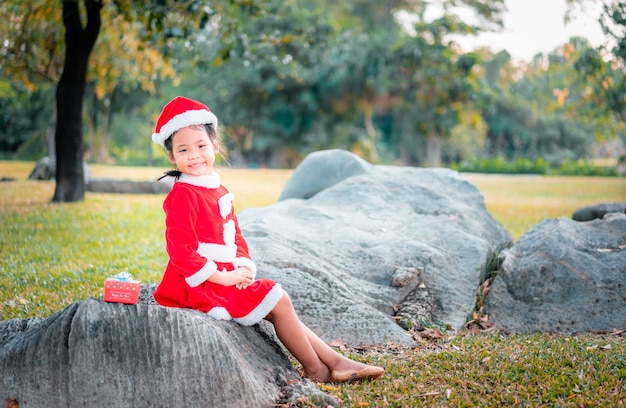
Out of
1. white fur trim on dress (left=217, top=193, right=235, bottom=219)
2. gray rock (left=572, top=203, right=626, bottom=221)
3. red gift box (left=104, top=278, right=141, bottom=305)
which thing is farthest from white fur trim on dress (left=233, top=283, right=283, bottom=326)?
gray rock (left=572, top=203, right=626, bottom=221)

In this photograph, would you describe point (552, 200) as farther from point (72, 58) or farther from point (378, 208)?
point (72, 58)

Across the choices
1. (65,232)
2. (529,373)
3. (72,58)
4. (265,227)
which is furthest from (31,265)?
(72,58)

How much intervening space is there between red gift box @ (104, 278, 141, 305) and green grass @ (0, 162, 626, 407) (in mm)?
1018

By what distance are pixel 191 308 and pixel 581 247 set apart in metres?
3.68

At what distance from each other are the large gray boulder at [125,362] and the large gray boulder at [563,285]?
2.73 m

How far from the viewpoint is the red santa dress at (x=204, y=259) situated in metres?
3.37

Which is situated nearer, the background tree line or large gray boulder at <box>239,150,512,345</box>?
large gray boulder at <box>239,150,512,345</box>

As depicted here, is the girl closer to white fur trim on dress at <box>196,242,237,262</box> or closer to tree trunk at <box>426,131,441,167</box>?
white fur trim on dress at <box>196,242,237,262</box>

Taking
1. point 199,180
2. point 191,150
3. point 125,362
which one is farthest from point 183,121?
point 125,362

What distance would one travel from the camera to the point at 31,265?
21.5 ft

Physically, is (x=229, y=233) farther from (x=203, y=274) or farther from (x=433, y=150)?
(x=433, y=150)

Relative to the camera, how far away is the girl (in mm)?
3414

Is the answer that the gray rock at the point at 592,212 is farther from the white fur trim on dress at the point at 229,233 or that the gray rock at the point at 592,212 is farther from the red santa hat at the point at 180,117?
the red santa hat at the point at 180,117

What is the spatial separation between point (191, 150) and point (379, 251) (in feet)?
8.14
